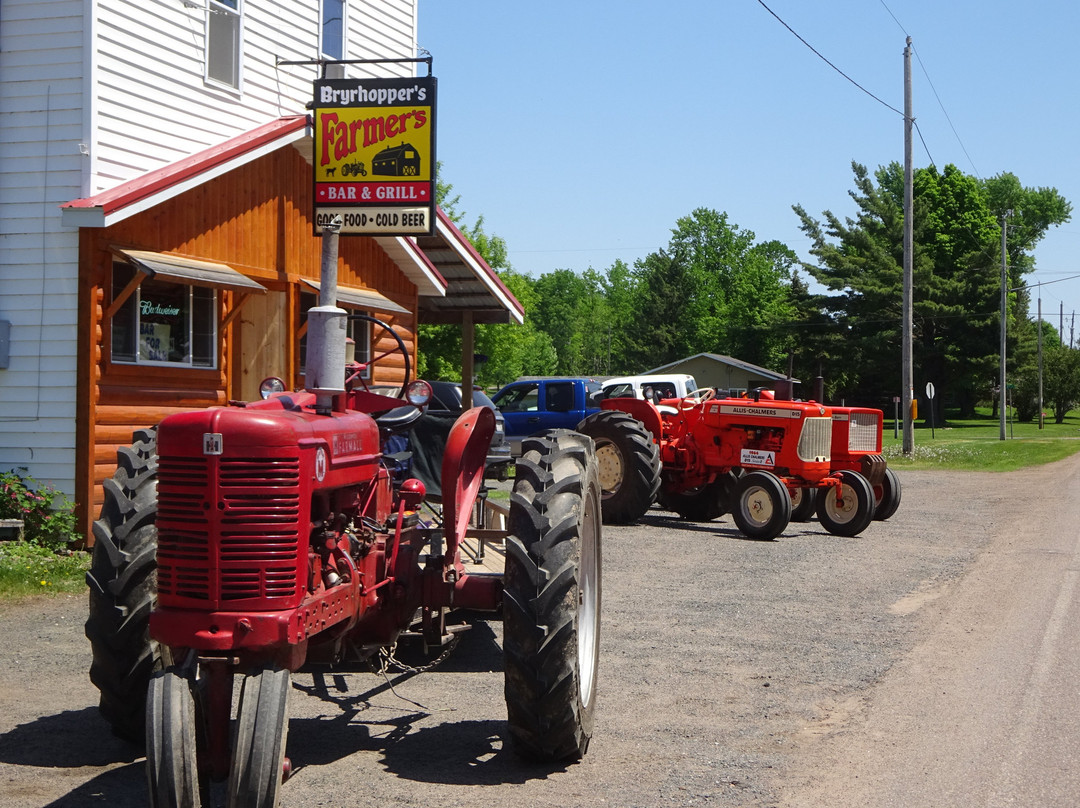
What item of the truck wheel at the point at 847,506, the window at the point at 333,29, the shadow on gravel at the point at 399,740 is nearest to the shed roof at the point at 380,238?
the window at the point at 333,29

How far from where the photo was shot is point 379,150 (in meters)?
12.8

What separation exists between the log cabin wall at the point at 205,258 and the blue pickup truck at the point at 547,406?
9.91 metres

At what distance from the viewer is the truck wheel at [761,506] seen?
546 inches

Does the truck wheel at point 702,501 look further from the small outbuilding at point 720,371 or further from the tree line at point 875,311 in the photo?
the small outbuilding at point 720,371

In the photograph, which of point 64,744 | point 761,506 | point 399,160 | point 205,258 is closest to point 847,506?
point 761,506

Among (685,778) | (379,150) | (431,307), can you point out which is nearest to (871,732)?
(685,778)

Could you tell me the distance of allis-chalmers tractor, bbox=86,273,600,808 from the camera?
13.0ft

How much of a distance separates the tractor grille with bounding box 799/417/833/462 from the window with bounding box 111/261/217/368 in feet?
23.9

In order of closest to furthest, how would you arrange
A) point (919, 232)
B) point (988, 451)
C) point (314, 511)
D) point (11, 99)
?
point (314, 511)
point (11, 99)
point (988, 451)
point (919, 232)

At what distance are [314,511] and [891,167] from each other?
266 feet

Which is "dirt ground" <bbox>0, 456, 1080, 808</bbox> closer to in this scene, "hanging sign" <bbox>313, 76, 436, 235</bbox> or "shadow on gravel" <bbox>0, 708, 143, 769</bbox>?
"shadow on gravel" <bbox>0, 708, 143, 769</bbox>

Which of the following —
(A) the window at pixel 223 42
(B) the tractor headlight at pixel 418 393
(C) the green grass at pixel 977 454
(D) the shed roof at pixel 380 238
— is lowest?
(C) the green grass at pixel 977 454

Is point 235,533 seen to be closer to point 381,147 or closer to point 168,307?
point 168,307

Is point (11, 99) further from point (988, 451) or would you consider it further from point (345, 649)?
point (988, 451)
